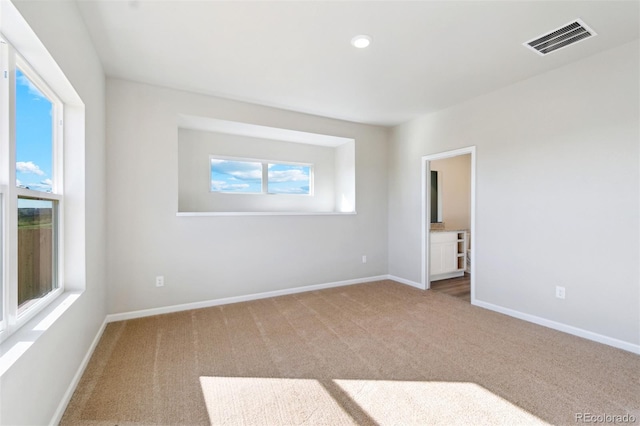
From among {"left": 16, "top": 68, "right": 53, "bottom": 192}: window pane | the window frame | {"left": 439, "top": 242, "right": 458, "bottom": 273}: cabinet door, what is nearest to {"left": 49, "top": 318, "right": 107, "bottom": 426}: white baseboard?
{"left": 16, "top": 68, "right": 53, "bottom": 192}: window pane

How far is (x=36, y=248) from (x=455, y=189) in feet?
20.1

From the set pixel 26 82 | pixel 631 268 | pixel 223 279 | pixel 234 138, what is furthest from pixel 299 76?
pixel 631 268

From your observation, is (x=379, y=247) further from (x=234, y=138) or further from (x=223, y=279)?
(x=234, y=138)

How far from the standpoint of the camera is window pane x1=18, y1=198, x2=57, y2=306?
1507 mm

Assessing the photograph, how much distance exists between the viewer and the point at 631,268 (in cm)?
245

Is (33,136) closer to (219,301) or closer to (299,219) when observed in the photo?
(219,301)

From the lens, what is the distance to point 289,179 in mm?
4863

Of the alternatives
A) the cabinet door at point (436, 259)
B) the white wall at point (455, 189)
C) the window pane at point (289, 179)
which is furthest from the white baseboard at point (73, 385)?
the white wall at point (455, 189)

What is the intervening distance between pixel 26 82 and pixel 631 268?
4.48 m

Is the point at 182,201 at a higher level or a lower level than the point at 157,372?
higher

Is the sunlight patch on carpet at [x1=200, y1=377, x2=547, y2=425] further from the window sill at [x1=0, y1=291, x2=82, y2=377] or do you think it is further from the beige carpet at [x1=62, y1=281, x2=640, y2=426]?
the window sill at [x1=0, y1=291, x2=82, y2=377]

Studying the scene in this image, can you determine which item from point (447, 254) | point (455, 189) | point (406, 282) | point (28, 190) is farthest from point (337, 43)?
point (455, 189)

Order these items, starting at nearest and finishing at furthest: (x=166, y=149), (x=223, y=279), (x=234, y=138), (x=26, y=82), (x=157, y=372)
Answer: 1. (x=26, y=82)
2. (x=157, y=372)
3. (x=166, y=149)
4. (x=223, y=279)
5. (x=234, y=138)

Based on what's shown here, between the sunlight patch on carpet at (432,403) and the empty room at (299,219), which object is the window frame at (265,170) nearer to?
the empty room at (299,219)
